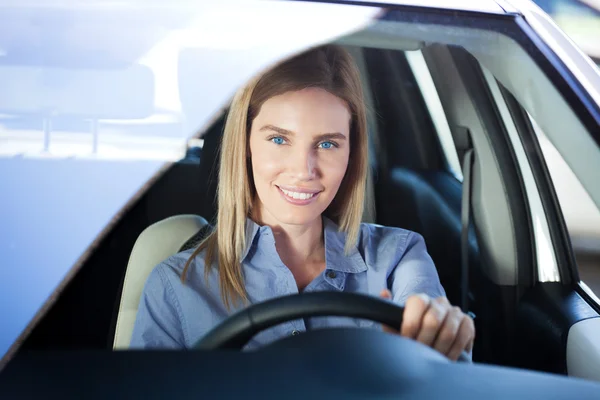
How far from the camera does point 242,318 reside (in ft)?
3.43

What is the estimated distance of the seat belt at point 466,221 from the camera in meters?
1.70

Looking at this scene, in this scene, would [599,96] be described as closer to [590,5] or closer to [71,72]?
[71,72]

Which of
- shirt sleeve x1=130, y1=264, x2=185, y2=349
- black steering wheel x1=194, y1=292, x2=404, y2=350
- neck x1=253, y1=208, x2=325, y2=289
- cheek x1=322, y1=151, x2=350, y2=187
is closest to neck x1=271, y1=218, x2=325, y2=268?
neck x1=253, y1=208, x2=325, y2=289

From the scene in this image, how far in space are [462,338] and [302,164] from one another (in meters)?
0.44

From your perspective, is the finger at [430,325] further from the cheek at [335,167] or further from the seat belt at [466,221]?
the seat belt at [466,221]

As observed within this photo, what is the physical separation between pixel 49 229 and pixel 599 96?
985 millimetres

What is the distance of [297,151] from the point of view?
1403 mm

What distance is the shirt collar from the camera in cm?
148

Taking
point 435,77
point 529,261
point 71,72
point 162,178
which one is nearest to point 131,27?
point 71,72

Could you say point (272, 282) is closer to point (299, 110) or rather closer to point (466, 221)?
point (299, 110)

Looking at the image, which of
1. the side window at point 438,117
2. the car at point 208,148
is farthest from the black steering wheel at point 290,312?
the side window at point 438,117

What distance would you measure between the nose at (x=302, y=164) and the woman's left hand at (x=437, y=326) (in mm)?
329

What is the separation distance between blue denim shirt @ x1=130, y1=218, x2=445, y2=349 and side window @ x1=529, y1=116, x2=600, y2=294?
12.2 inches

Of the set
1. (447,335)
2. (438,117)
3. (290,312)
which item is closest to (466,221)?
(438,117)
